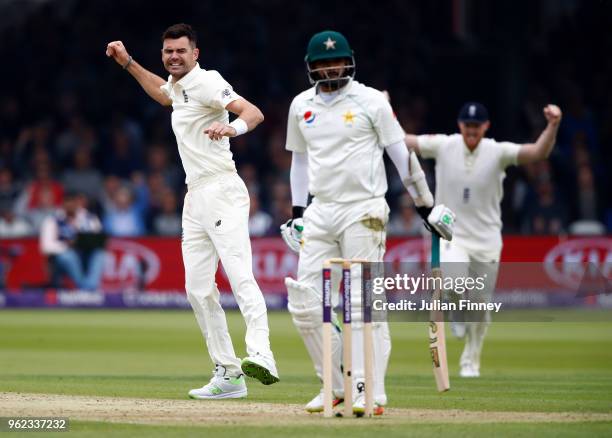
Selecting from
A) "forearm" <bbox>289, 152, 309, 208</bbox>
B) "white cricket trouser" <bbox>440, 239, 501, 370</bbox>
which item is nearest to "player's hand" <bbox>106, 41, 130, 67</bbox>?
"forearm" <bbox>289, 152, 309, 208</bbox>

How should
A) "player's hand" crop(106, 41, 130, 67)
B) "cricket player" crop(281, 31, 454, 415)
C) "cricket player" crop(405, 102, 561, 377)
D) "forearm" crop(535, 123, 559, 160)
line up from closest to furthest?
"cricket player" crop(281, 31, 454, 415) < "player's hand" crop(106, 41, 130, 67) < "forearm" crop(535, 123, 559, 160) < "cricket player" crop(405, 102, 561, 377)

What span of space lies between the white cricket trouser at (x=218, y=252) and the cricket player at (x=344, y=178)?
864 mm

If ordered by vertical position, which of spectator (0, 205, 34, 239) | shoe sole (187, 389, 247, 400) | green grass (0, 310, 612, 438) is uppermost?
spectator (0, 205, 34, 239)

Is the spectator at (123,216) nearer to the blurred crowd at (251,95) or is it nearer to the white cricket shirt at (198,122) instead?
the blurred crowd at (251,95)

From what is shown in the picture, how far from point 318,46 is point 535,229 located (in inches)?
438

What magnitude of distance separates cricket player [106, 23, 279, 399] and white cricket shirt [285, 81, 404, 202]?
914 millimetres

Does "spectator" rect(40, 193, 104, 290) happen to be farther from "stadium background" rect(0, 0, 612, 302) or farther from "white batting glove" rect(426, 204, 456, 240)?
"white batting glove" rect(426, 204, 456, 240)

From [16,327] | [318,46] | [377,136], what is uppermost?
[318,46]

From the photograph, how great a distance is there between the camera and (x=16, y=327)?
14922mm

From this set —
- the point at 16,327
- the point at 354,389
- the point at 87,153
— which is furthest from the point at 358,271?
the point at 87,153

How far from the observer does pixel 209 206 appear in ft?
25.8

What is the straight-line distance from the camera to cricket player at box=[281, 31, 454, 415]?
6805 millimetres

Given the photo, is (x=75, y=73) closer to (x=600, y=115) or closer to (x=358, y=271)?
(x=600, y=115)

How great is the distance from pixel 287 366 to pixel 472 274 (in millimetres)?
1702
